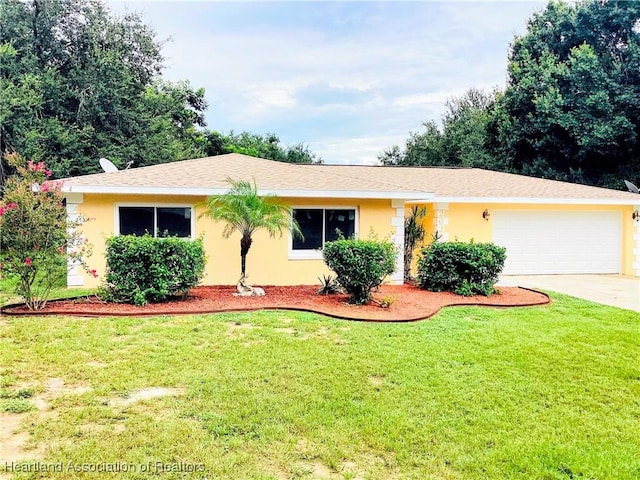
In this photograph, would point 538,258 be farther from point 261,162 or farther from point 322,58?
point 322,58

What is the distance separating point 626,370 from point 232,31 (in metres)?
15.5

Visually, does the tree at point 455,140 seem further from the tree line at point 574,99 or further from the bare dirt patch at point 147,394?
the bare dirt patch at point 147,394

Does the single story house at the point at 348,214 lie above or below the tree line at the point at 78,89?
below

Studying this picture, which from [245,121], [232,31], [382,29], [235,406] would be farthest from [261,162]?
[245,121]

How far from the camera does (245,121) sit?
36.1m

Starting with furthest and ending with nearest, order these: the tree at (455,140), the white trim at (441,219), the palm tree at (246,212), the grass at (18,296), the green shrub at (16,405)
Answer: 1. the tree at (455,140)
2. the white trim at (441,219)
3. the palm tree at (246,212)
4. the grass at (18,296)
5. the green shrub at (16,405)

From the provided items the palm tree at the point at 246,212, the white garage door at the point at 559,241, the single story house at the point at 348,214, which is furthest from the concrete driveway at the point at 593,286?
the palm tree at the point at 246,212

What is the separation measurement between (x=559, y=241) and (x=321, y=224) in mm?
8381

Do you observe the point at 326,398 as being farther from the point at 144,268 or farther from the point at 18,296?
the point at 18,296

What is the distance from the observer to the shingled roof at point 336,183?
392 inches

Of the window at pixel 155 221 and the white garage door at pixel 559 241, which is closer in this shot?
the window at pixel 155 221

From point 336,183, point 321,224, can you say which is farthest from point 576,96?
point 321,224

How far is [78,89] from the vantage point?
67.3ft

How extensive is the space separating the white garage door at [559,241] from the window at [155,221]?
9.39 metres
